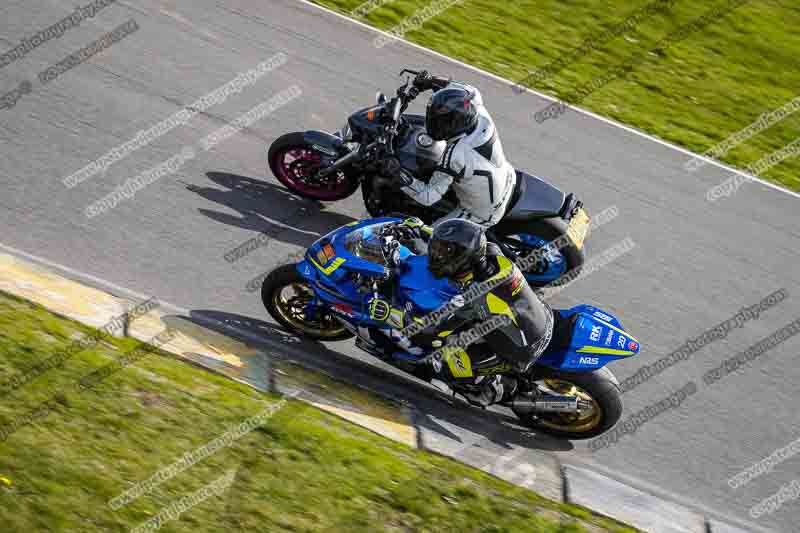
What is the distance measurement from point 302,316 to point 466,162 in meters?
2.34

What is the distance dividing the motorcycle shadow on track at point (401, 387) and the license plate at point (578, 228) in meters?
2.14

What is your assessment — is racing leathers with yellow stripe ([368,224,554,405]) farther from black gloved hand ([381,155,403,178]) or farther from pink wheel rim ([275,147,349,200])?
pink wheel rim ([275,147,349,200])

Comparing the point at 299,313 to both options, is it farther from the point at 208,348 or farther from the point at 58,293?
the point at 58,293

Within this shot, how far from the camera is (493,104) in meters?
13.4

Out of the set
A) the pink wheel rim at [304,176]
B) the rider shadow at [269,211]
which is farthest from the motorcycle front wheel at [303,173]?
the rider shadow at [269,211]

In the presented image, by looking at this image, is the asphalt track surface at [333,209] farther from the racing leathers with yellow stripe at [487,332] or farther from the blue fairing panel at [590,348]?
the blue fairing panel at [590,348]

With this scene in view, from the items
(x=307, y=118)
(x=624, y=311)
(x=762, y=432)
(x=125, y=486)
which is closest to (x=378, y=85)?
(x=307, y=118)

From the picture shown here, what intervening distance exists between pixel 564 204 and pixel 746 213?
14.5 ft

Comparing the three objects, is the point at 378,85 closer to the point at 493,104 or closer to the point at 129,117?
the point at 493,104

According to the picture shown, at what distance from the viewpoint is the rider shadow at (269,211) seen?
996 centimetres

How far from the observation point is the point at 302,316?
8.50 meters

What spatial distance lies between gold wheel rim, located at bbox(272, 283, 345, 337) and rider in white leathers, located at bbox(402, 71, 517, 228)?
1760mm

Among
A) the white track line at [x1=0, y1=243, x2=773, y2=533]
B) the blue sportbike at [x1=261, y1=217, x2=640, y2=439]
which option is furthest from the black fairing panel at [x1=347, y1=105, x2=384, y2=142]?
the white track line at [x1=0, y1=243, x2=773, y2=533]

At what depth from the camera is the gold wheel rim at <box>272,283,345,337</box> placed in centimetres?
845
